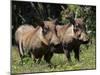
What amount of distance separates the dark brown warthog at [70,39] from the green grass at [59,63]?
52mm

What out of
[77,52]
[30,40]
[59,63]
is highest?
[30,40]

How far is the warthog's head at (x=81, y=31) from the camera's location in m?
2.59

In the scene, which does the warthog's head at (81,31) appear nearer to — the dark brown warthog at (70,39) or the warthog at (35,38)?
the dark brown warthog at (70,39)

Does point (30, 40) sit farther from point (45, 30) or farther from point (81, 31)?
point (81, 31)

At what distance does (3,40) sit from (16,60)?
232mm

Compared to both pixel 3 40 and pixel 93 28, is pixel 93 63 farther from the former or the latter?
pixel 3 40

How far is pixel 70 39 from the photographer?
2553mm

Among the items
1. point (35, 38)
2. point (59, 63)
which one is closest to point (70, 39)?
point (59, 63)

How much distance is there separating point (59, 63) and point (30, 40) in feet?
1.30

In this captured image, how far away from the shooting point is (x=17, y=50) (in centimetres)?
235

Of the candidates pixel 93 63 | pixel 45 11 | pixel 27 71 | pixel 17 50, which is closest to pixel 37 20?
pixel 45 11

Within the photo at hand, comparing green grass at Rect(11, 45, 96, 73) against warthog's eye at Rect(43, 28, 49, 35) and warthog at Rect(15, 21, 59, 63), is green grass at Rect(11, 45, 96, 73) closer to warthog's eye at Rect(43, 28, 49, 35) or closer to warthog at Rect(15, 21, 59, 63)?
warthog at Rect(15, 21, 59, 63)

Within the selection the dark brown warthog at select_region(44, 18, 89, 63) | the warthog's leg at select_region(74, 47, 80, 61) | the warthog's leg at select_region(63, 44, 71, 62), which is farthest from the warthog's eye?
the warthog's leg at select_region(74, 47, 80, 61)

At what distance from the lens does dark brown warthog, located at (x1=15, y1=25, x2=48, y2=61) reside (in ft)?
7.77
